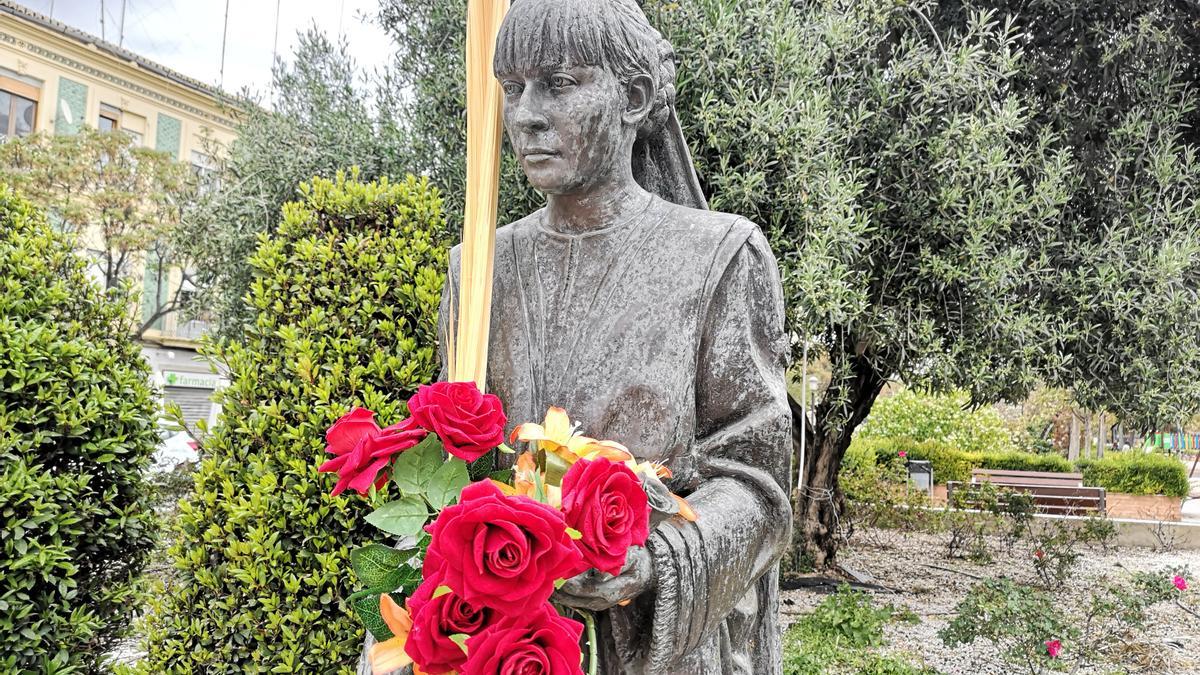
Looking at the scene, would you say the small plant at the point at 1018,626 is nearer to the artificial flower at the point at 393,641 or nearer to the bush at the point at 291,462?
the bush at the point at 291,462

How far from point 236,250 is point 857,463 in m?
9.97

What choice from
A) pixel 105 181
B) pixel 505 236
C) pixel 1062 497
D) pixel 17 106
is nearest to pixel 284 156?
pixel 505 236

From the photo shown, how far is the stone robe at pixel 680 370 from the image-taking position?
1504 mm

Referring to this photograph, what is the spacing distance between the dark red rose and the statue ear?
0.96m

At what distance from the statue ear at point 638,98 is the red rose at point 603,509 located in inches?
31.3

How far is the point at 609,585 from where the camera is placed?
1.22 meters

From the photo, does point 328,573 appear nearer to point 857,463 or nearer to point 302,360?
point 302,360

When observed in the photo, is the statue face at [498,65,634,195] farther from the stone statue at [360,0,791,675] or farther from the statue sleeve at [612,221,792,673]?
the statue sleeve at [612,221,792,673]

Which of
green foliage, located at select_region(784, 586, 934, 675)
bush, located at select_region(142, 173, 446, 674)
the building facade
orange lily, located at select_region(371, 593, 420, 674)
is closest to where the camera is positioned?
orange lily, located at select_region(371, 593, 420, 674)

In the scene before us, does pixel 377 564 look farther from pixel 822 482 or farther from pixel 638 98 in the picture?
pixel 822 482

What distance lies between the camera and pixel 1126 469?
55.1 feet

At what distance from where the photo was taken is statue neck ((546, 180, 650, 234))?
1.69 meters

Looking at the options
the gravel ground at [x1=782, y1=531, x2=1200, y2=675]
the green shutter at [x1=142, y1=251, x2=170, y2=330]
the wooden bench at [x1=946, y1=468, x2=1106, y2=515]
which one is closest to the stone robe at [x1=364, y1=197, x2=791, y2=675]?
the gravel ground at [x1=782, y1=531, x2=1200, y2=675]

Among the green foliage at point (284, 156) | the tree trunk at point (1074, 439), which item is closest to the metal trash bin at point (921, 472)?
the tree trunk at point (1074, 439)
